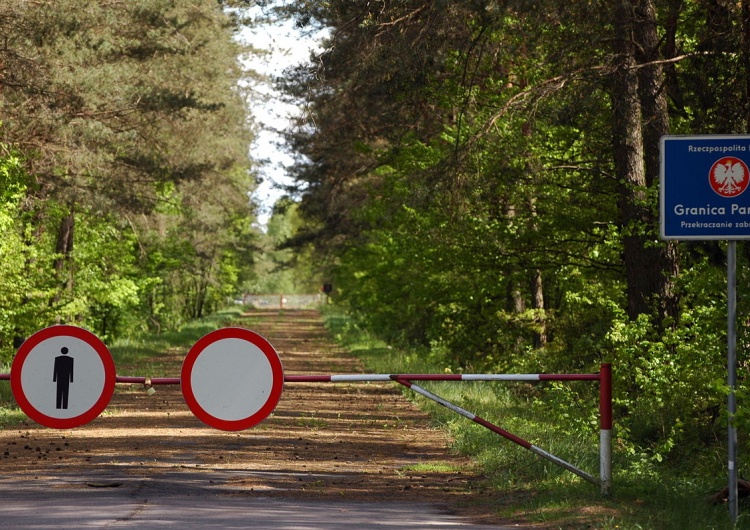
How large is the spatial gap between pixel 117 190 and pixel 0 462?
63.7 feet

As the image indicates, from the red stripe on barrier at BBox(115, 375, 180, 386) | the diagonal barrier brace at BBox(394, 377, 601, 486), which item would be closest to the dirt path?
the diagonal barrier brace at BBox(394, 377, 601, 486)

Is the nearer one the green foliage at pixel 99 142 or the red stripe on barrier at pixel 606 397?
the red stripe on barrier at pixel 606 397

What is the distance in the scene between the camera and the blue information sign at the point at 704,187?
9.43m

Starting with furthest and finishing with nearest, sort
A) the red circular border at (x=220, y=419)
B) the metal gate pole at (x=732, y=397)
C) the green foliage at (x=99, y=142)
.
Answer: the green foliage at (x=99, y=142)
the red circular border at (x=220, y=419)
the metal gate pole at (x=732, y=397)

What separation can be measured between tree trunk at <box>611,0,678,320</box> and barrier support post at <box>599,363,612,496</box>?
270 inches

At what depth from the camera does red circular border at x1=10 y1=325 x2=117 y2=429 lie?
32.6 ft

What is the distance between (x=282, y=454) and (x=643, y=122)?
6.72m

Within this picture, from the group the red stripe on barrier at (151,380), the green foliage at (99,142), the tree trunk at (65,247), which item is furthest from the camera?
the tree trunk at (65,247)

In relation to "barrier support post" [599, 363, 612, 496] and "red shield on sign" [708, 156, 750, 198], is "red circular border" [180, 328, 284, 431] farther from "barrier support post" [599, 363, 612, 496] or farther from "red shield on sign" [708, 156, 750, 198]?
"red shield on sign" [708, 156, 750, 198]

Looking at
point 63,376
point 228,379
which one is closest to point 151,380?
point 228,379

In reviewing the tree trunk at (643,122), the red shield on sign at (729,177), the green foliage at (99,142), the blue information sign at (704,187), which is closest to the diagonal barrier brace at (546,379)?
the blue information sign at (704,187)

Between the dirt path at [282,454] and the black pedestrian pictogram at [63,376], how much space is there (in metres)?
1.45

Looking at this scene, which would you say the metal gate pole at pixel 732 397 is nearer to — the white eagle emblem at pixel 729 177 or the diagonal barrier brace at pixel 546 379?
the white eagle emblem at pixel 729 177

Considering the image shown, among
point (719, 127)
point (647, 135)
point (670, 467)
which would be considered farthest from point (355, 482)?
point (647, 135)
